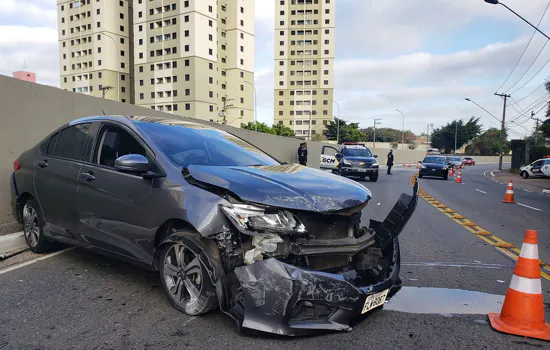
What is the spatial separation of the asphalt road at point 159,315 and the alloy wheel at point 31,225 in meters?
0.38

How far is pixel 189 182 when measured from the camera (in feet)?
11.3

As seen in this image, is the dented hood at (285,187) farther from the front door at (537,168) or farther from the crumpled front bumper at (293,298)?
the front door at (537,168)

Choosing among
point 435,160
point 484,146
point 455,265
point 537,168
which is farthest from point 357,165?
point 484,146

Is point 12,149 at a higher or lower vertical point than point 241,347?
higher

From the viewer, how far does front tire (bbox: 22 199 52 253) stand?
201 inches

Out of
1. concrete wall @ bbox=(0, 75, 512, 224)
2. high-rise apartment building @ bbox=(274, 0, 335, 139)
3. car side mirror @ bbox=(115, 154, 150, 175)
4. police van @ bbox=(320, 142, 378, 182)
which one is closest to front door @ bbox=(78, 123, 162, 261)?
car side mirror @ bbox=(115, 154, 150, 175)

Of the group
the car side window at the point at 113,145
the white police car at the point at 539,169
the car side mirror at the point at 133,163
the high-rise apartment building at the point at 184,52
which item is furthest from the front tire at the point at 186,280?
the high-rise apartment building at the point at 184,52

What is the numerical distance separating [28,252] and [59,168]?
1604 mm

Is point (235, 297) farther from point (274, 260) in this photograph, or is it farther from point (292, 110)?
point (292, 110)

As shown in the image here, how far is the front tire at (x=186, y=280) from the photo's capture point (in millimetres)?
3295

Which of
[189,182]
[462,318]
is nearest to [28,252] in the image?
[189,182]

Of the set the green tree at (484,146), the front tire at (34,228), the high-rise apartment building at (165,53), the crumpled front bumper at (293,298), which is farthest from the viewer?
the green tree at (484,146)

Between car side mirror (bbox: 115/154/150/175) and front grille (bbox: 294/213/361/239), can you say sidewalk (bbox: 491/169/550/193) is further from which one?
car side mirror (bbox: 115/154/150/175)

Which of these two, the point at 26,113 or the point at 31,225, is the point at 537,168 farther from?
the point at 31,225
